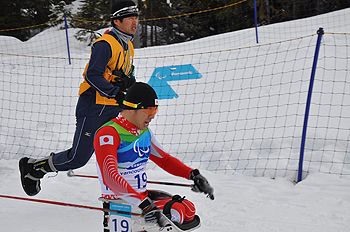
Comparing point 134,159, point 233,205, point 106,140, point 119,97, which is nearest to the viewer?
point 106,140

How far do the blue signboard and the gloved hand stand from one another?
222 inches

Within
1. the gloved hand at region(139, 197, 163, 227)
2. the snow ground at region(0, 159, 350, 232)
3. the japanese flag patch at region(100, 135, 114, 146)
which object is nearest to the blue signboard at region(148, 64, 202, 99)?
the snow ground at region(0, 159, 350, 232)

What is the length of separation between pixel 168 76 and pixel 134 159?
257 inches

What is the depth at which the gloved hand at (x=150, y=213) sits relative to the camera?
1709 mm

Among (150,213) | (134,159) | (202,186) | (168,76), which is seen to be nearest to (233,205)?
(202,186)

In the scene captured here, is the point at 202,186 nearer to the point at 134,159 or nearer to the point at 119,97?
the point at 134,159

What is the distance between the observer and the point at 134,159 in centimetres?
200

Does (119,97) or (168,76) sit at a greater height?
(119,97)

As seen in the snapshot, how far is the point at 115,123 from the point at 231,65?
7.00 m

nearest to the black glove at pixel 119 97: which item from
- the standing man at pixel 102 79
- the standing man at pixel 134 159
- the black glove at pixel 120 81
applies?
the standing man at pixel 102 79

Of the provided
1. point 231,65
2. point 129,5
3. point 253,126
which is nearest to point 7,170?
point 129,5

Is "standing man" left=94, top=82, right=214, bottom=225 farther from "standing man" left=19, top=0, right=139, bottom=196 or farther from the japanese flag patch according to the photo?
"standing man" left=19, top=0, right=139, bottom=196

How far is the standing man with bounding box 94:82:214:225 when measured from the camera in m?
1.83

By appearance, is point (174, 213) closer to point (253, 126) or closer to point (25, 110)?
point (253, 126)
